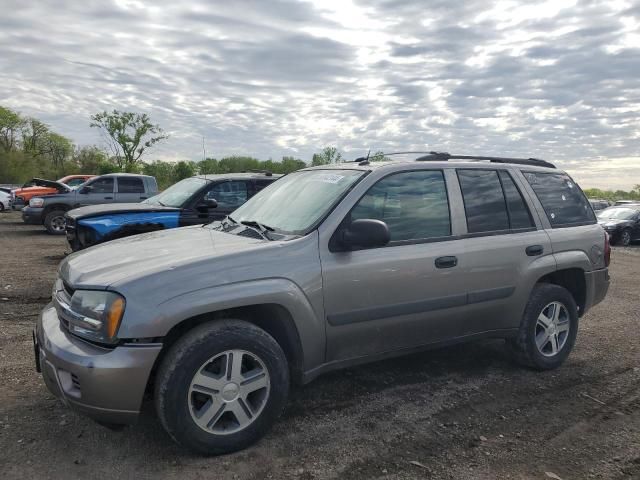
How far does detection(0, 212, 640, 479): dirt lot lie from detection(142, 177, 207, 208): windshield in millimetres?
3743

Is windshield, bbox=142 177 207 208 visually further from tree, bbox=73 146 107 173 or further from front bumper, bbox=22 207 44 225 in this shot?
tree, bbox=73 146 107 173

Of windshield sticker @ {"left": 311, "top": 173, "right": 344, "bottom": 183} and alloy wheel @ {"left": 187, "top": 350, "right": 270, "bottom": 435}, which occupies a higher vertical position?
windshield sticker @ {"left": 311, "top": 173, "right": 344, "bottom": 183}

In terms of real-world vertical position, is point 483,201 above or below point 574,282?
above

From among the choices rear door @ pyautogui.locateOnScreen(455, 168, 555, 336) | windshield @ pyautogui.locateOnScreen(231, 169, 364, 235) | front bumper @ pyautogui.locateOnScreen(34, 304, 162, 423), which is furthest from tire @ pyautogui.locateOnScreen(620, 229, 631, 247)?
front bumper @ pyautogui.locateOnScreen(34, 304, 162, 423)

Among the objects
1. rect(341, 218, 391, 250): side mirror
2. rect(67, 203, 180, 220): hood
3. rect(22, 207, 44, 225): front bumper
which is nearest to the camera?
rect(341, 218, 391, 250): side mirror

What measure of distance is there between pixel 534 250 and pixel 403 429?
1.93m

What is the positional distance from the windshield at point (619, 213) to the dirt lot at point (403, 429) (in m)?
16.1

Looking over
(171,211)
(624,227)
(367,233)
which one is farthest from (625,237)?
(367,233)

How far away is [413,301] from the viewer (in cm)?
374

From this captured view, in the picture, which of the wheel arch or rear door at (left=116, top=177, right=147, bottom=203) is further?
rear door at (left=116, top=177, right=147, bottom=203)

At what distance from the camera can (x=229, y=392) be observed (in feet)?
10.1

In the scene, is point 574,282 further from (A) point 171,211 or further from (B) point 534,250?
(A) point 171,211

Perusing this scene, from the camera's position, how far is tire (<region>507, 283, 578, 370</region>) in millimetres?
4449

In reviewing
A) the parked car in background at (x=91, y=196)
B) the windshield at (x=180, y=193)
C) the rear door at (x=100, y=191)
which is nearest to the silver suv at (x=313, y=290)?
the windshield at (x=180, y=193)
